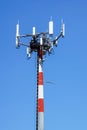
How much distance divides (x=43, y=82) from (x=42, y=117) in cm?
425

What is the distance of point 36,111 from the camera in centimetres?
7738

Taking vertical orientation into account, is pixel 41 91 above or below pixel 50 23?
below

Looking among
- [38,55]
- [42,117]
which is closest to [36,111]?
[42,117]

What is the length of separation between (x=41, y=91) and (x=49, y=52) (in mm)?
5183

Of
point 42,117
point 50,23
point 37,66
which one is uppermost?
point 50,23

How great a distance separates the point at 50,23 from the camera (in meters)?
79.2

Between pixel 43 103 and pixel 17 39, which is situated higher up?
pixel 17 39

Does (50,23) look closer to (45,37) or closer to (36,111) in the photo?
(45,37)

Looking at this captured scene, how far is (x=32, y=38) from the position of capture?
264 feet

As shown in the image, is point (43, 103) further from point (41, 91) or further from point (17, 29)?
point (17, 29)

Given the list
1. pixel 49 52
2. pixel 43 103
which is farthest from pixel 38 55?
pixel 43 103

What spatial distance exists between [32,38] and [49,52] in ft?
8.65

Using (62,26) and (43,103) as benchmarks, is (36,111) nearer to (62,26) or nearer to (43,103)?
(43,103)

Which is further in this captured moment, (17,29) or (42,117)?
(17,29)
